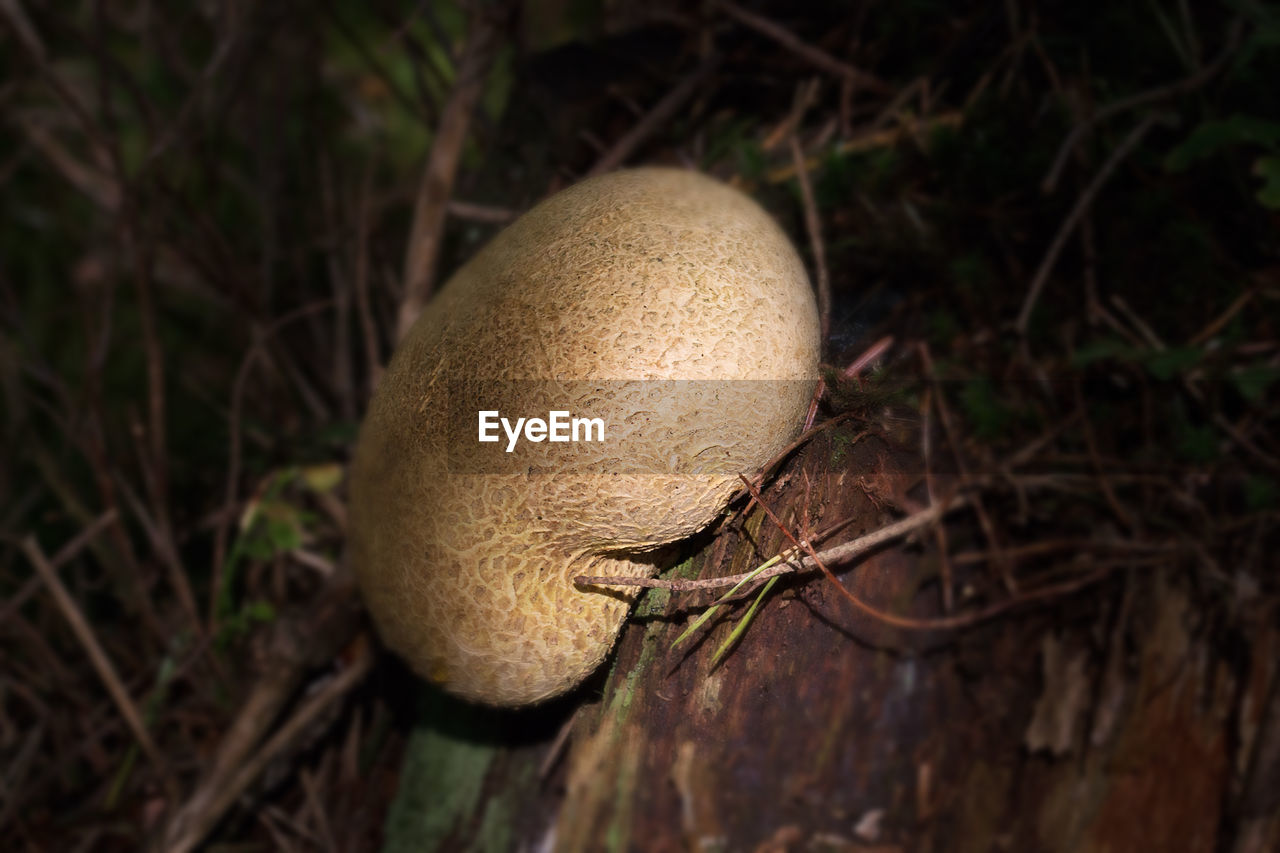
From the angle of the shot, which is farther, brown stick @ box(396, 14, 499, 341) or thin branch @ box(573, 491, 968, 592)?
brown stick @ box(396, 14, 499, 341)

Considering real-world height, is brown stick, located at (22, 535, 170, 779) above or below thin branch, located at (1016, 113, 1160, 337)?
below

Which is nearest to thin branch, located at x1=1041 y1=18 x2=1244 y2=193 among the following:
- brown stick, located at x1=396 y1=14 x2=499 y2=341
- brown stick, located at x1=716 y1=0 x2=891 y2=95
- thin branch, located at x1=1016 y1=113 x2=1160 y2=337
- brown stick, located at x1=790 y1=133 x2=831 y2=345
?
thin branch, located at x1=1016 y1=113 x2=1160 y2=337

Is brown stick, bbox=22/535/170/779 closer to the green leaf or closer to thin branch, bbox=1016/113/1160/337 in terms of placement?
thin branch, bbox=1016/113/1160/337

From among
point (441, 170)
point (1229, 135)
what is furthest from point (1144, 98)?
point (441, 170)

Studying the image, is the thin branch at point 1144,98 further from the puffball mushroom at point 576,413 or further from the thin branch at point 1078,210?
the puffball mushroom at point 576,413

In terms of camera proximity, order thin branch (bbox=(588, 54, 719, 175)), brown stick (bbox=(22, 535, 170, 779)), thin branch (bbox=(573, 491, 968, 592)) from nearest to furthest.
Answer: thin branch (bbox=(573, 491, 968, 592)), thin branch (bbox=(588, 54, 719, 175)), brown stick (bbox=(22, 535, 170, 779))

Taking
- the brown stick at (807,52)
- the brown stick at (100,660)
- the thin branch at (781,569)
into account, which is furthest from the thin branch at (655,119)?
the brown stick at (100,660)

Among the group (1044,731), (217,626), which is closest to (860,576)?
(1044,731)
